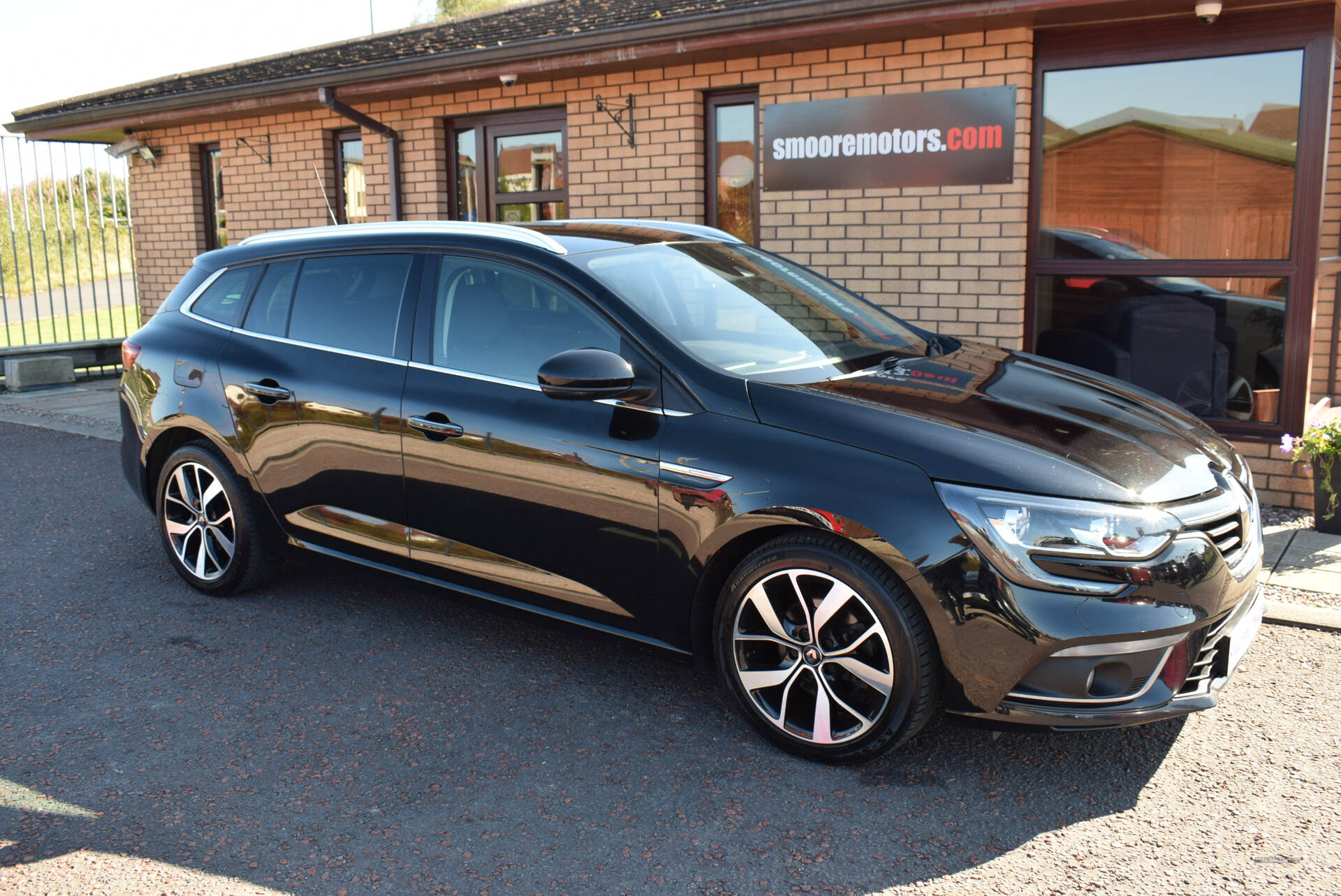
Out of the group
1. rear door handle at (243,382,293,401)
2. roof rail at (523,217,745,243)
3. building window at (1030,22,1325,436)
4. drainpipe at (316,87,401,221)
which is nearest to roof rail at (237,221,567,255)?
roof rail at (523,217,745,243)

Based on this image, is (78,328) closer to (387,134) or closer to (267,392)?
(387,134)

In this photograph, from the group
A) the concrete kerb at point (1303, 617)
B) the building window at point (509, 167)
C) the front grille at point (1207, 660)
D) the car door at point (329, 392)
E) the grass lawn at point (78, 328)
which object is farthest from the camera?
the grass lawn at point (78, 328)

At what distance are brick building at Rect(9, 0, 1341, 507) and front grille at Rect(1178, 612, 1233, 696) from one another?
377 centimetres

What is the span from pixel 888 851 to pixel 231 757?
210 centimetres

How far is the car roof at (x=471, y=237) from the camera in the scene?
4.20 m

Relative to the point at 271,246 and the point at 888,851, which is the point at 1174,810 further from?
the point at 271,246

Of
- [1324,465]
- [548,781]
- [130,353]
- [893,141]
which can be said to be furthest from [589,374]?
[893,141]

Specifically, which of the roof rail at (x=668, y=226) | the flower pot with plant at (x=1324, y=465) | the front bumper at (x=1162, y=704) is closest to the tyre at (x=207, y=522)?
the roof rail at (x=668, y=226)

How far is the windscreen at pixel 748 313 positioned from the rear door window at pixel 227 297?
189cm

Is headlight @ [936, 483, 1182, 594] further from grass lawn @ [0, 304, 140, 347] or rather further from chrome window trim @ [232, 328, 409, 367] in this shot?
grass lawn @ [0, 304, 140, 347]

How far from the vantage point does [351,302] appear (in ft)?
14.9

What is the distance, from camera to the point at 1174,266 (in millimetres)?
6695

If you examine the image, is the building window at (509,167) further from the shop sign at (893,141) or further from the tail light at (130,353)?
the tail light at (130,353)

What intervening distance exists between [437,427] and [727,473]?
125 cm
